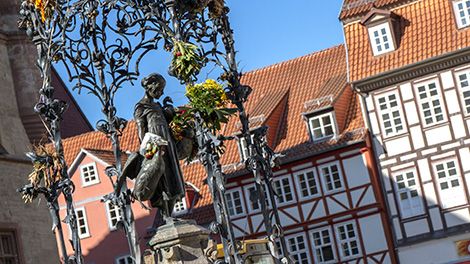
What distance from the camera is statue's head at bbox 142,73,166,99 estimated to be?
1147cm

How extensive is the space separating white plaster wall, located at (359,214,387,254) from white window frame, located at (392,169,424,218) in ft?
3.12

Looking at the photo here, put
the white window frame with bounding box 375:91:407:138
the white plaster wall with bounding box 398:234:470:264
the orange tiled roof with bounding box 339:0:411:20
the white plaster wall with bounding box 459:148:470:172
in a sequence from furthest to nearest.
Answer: the orange tiled roof with bounding box 339:0:411:20 → the white window frame with bounding box 375:91:407:138 → the white plaster wall with bounding box 459:148:470:172 → the white plaster wall with bounding box 398:234:470:264

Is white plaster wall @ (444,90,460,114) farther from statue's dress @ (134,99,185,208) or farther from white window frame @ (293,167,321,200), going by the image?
statue's dress @ (134,99,185,208)

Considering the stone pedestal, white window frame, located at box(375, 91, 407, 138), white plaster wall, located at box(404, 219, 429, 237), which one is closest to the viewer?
the stone pedestal

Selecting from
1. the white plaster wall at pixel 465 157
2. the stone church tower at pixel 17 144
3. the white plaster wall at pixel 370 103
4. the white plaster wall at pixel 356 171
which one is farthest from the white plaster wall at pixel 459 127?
the stone church tower at pixel 17 144

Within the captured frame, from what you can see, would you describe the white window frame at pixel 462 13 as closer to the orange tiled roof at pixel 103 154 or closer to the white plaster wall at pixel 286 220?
the white plaster wall at pixel 286 220

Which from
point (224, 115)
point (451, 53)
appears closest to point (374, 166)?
point (451, 53)

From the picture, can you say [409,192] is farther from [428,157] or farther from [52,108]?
[52,108]

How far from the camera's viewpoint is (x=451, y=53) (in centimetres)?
3359

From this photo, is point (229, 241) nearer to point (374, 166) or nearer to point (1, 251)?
point (1, 251)

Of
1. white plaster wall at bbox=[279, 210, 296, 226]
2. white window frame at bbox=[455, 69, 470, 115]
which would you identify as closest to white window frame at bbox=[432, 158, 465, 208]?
white window frame at bbox=[455, 69, 470, 115]

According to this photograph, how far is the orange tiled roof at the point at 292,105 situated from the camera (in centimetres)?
3675

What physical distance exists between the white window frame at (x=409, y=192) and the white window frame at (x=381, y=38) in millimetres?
3883

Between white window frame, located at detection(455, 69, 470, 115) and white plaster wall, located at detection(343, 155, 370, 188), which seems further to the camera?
white plaster wall, located at detection(343, 155, 370, 188)
